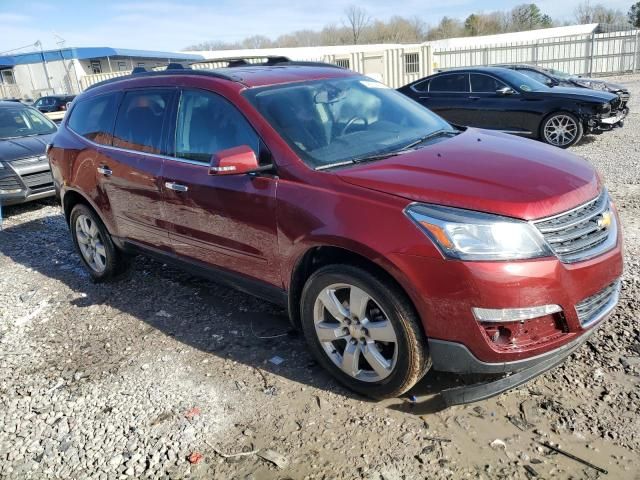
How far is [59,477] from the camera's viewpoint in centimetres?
270

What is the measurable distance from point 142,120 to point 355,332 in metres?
Result: 2.54

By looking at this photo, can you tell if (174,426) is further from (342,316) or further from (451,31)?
(451,31)

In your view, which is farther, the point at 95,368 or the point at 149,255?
the point at 149,255

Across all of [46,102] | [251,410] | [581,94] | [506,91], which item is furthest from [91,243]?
[46,102]

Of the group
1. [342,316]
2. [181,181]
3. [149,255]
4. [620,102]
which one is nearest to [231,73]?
[181,181]

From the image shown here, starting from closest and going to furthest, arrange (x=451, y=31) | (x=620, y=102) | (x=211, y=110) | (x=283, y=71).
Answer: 1. (x=211, y=110)
2. (x=283, y=71)
3. (x=620, y=102)
4. (x=451, y=31)

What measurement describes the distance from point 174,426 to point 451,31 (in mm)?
86590

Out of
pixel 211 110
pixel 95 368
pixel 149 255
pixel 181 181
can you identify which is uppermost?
pixel 211 110

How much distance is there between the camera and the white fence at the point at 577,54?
93.8 feet

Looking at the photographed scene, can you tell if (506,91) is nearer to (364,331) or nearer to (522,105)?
(522,105)

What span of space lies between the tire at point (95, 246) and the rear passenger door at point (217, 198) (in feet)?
4.08

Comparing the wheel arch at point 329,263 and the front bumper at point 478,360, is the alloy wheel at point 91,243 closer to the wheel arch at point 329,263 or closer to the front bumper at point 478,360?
the wheel arch at point 329,263

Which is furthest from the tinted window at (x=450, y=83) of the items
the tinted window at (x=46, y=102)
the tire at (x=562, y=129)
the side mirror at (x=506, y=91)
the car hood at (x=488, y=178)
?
the tinted window at (x=46, y=102)

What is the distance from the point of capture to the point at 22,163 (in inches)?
314
